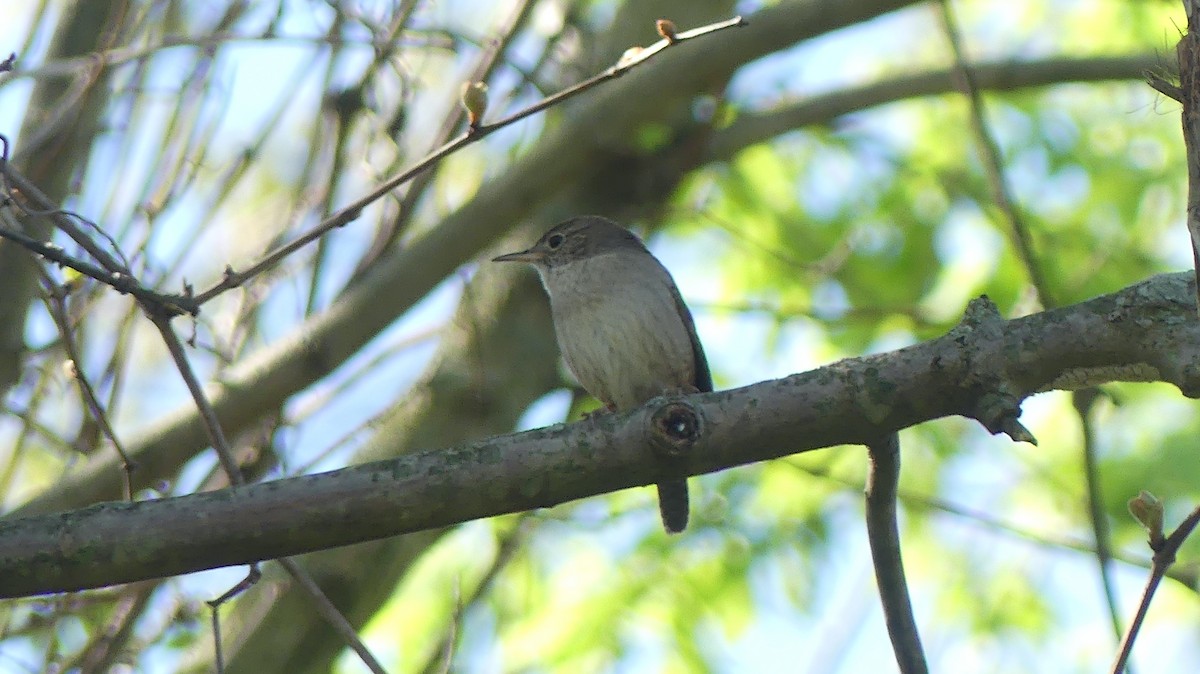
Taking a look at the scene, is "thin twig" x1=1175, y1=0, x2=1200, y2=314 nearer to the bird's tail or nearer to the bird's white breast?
the bird's white breast

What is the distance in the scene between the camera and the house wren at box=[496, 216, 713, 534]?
5.07m

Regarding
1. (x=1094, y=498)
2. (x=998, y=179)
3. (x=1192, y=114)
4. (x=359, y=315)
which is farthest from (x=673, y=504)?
(x=1192, y=114)

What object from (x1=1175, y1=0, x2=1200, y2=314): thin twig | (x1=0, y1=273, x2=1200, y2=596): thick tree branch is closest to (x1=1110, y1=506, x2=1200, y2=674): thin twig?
(x1=0, y1=273, x2=1200, y2=596): thick tree branch

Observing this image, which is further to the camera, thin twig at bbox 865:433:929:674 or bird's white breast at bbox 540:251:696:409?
bird's white breast at bbox 540:251:696:409

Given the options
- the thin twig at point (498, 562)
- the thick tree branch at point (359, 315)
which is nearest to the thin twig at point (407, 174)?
the thick tree branch at point (359, 315)

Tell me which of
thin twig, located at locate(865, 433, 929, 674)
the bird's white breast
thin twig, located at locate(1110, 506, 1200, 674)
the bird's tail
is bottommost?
thin twig, located at locate(1110, 506, 1200, 674)

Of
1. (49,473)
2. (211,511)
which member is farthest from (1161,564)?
(49,473)

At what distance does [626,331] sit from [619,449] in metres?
2.26

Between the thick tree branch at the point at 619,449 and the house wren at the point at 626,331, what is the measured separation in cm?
221

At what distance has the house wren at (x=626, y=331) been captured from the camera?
16.6ft

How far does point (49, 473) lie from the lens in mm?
7238

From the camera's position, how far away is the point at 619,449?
280 cm

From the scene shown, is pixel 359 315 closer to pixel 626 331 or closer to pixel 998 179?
pixel 626 331

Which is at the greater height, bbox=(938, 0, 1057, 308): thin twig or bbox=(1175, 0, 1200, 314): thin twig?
bbox=(938, 0, 1057, 308): thin twig
